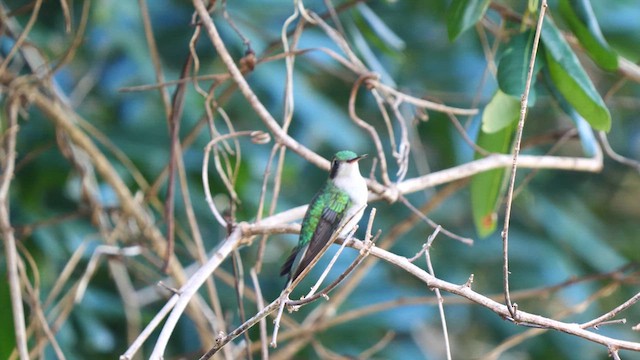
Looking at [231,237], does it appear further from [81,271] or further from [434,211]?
[434,211]

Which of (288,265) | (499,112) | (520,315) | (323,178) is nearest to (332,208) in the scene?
(288,265)

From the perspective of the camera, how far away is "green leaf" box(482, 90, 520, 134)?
2570mm

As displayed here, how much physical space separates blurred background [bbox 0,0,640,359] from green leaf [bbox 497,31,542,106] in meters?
0.82

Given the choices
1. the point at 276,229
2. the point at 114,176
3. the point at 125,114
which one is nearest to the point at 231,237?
the point at 276,229

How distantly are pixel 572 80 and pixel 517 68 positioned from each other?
15cm

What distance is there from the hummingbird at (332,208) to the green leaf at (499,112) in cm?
35

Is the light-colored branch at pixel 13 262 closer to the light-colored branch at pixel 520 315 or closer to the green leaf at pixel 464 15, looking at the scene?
the light-colored branch at pixel 520 315

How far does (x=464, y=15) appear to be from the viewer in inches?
106

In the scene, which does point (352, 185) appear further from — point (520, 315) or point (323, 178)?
point (323, 178)

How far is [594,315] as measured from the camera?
5.37 m

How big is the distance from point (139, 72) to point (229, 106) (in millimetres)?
563

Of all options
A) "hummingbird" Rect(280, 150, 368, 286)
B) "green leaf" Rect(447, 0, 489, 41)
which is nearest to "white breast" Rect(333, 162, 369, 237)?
"hummingbird" Rect(280, 150, 368, 286)

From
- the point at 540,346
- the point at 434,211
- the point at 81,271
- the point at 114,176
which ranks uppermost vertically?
the point at 114,176

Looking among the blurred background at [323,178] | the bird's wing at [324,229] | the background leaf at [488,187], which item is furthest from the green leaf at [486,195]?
the bird's wing at [324,229]
